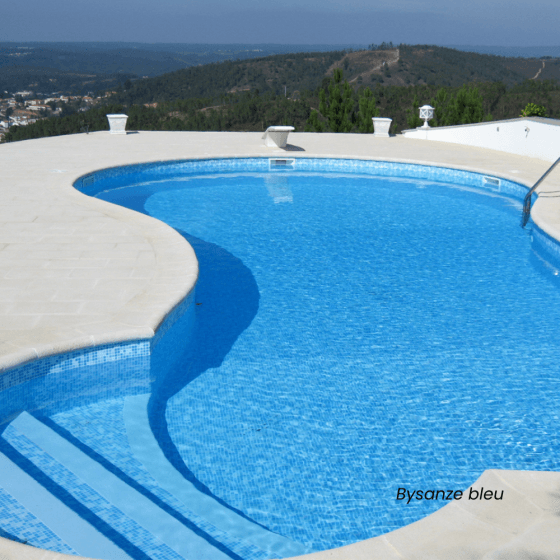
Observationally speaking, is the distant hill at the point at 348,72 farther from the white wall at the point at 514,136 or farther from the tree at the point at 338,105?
the white wall at the point at 514,136

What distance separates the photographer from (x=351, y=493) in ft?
10.1

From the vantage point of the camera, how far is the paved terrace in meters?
2.14

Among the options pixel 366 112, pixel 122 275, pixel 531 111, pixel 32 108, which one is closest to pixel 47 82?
pixel 32 108

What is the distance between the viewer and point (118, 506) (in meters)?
2.86

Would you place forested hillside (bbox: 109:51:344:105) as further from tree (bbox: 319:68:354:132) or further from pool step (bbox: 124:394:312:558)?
pool step (bbox: 124:394:312:558)

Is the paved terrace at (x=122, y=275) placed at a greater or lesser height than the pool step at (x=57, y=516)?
greater

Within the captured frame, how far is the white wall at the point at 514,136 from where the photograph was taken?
1086 centimetres

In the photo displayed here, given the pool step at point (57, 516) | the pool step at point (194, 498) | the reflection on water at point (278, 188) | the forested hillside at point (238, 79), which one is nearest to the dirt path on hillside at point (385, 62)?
the forested hillside at point (238, 79)

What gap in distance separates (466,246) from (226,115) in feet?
169

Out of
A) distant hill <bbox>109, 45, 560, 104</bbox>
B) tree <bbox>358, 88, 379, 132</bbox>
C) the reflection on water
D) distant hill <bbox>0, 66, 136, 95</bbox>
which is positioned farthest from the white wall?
distant hill <bbox>0, 66, 136, 95</bbox>

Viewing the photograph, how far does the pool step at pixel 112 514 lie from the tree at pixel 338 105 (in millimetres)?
15979

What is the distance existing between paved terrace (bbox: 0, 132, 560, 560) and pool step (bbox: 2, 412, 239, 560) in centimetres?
48

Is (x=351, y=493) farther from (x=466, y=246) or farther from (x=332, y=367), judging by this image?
(x=466, y=246)

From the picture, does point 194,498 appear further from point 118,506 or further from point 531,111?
point 531,111
